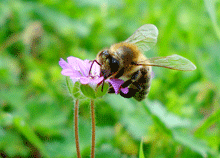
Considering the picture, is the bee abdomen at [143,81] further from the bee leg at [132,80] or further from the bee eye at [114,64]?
the bee eye at [114,64]

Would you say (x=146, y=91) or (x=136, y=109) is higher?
(x=146, y=91)

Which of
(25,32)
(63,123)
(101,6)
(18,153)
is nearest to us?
(18,153)

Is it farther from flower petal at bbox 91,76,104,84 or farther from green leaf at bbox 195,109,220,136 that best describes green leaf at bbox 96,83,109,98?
green leaf at bbox 195,109,220,136

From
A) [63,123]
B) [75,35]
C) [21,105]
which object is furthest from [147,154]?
[75,35]

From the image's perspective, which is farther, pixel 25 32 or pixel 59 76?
pixel 25 32

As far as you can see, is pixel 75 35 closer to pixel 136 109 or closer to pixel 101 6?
pixel 101 6

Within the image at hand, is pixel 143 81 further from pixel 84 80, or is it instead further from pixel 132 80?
pixel 84 80

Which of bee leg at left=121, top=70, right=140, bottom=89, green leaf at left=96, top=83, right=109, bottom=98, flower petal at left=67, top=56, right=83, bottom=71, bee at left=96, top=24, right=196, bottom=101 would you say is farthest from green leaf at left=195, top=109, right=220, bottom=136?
flower petal at left=67, top=56, right=83, bottom=71
